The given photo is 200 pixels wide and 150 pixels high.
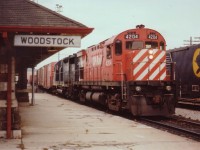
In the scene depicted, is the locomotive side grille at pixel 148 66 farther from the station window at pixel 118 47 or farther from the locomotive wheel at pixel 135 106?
the station window at pixel 118 47

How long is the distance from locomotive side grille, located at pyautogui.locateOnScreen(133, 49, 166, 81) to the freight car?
10.8 feet

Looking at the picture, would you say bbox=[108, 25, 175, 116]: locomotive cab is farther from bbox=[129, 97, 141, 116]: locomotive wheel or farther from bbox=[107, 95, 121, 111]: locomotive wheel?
bbox=[107, 95, 121, 111]: locomotive wheel

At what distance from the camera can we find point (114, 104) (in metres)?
16.9

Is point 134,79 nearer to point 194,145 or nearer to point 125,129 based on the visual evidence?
point 125,129

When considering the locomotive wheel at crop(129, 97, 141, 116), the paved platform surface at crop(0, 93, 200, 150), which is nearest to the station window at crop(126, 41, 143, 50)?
the locomotive wheel at crop(129, 97, 141, 116)

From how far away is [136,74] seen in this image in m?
15.2

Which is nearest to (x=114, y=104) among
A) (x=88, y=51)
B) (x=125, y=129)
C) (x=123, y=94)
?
(x=123, y=94)

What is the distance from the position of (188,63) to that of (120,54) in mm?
5498

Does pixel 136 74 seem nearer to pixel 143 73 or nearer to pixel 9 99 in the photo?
pixel 143 73

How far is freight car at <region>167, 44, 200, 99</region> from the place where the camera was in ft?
62.7

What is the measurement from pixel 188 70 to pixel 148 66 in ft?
17.8

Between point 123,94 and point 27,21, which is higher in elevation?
point 27,21

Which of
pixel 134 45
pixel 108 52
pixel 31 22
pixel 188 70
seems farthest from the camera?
pixel 188 70

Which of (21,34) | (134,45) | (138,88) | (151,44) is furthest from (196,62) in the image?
(21,34)
